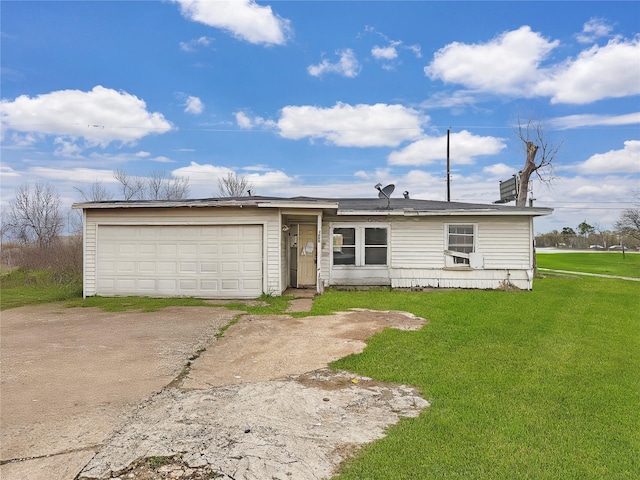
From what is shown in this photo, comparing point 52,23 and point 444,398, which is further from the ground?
point 52,23

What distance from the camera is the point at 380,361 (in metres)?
5.48

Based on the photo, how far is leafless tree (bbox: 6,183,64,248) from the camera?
2670 cm

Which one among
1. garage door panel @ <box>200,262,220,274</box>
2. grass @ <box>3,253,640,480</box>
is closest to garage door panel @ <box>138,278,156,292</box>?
garage door panel @ <box>200,262,220,274</box>

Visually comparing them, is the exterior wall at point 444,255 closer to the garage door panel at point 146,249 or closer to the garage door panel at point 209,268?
the garage door panel at point 209,268

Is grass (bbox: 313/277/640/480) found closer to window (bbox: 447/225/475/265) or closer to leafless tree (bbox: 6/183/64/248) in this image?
window (bbox: 447/225/475/265)

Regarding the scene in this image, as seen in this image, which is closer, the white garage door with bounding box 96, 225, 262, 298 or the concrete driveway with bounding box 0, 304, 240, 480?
the concrete driveway with bounding box 0, 304, 240, 480

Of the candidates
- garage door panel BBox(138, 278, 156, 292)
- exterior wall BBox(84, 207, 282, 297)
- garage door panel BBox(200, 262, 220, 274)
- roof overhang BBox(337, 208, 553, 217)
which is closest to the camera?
exterior wall BBox(84, 207, 282, 297)

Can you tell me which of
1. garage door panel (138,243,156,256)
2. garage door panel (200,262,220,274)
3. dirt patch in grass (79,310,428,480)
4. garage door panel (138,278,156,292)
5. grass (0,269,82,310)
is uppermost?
garage door panel (138,243,156,256)

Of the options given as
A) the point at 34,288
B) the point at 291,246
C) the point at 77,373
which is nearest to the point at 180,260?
the point at 291,246

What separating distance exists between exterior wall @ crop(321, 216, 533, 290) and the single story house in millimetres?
32

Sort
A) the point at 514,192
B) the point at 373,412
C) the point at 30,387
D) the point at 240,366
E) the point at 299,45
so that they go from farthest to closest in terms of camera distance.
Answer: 1. the point at 514,192
2. the point at 299,45
3. the point at 240,366
4. the point at 30,387
5. the point at 373,412

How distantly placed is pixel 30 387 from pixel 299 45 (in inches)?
591

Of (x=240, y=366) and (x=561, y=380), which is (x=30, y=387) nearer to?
(x=240, y=366)

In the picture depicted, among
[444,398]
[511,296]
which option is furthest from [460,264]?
[444,398]
